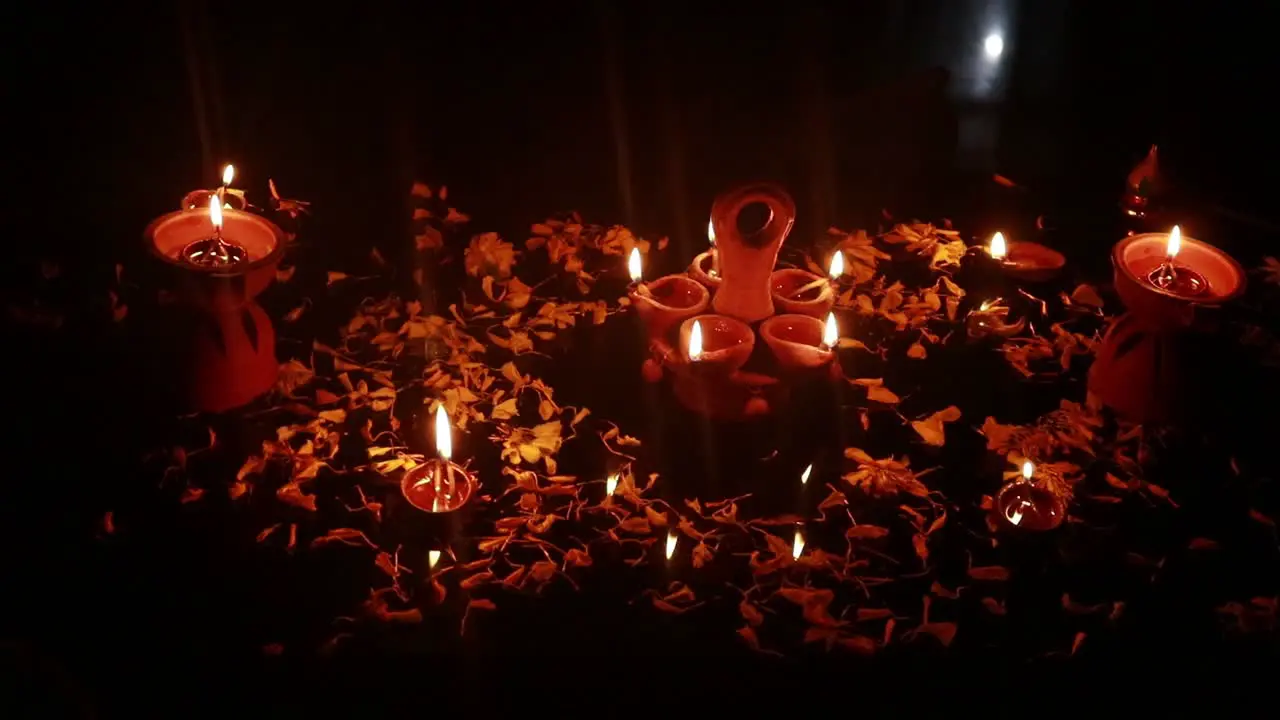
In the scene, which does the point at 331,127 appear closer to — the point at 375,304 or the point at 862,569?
the point at 375,304

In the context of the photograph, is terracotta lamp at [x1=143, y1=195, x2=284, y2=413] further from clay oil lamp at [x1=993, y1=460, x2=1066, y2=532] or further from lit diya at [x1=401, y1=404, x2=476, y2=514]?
clay oil lamp at [x1=993, y1=460, x2=1066, y2=532]

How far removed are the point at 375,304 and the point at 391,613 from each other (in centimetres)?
61

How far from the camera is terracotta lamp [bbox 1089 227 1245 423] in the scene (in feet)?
4.66

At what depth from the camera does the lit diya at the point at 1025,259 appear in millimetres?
1780

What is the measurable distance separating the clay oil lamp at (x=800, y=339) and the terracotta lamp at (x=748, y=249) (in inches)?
1.5

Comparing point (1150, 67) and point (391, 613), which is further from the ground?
point (1150, 67)

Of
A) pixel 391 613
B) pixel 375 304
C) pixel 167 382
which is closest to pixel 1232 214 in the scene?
pixel 375 304

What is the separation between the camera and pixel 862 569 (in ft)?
4.23

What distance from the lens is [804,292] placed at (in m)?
1.54

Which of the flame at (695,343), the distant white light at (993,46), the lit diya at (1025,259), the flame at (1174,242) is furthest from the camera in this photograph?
the distant white light at (993,46)

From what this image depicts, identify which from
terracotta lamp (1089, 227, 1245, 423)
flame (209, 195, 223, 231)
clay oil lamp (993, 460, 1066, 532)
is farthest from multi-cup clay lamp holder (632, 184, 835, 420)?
flame (209, 195, 223, 231)

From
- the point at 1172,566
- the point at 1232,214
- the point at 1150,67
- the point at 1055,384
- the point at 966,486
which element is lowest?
the point at 1172,566

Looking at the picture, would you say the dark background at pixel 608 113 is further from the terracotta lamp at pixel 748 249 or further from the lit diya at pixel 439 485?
the lit diya at pixel 439 485

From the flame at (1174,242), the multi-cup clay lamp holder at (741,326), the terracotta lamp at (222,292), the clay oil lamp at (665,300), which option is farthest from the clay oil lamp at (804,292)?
the terracotta lamp at (222,292)
